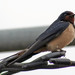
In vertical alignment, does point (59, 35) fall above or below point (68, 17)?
below

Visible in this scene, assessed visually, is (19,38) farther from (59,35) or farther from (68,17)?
(68,17)

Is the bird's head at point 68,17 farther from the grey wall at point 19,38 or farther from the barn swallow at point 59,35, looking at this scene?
the grey wall at point 19,38

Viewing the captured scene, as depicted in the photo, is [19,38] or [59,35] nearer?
[19,38]

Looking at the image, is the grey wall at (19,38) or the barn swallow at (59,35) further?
the grey wall at (19,38)

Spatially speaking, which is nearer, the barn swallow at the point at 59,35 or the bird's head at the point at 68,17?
the barn swallow at the point at 59,35

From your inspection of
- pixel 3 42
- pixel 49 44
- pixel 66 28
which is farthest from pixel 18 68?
pixel 66 28

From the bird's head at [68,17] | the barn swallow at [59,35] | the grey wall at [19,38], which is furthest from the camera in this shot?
the bird's head at [68,17]

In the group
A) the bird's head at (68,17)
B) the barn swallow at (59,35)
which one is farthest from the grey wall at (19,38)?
the bird's head at (68,17)

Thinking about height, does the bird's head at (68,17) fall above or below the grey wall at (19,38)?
above

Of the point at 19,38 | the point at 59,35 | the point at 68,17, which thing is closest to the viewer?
the point at 19,38

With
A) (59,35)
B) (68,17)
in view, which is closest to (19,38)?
(59,35)

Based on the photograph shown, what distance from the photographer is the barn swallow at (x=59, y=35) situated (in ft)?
5.02

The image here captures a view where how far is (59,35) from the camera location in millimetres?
1730

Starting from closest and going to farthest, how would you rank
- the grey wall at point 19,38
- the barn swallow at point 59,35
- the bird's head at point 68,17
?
the barn swallow at point 59,35 < the grey wall at point 19,38 < the bird's head at point 68,17
